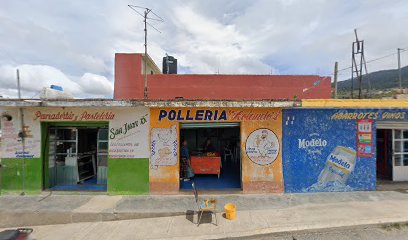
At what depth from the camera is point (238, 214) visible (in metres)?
6.50

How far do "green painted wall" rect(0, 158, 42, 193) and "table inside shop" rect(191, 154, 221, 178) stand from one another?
18.2ft

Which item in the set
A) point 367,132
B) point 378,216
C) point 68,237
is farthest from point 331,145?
point 68,237

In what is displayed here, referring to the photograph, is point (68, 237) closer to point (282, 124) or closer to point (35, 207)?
point (35, 207)

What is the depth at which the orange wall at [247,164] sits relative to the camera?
7980mm

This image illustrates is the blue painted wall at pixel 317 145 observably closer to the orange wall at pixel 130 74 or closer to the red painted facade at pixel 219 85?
the red painted facade at pixel 219 85

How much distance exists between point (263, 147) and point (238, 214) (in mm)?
2517

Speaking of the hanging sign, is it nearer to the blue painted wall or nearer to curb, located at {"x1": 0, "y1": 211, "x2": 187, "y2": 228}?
the blue painted wall

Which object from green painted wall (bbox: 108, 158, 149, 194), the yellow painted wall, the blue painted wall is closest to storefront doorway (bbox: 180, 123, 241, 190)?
green painted wall (bbox: 108, 158, 149, 194)

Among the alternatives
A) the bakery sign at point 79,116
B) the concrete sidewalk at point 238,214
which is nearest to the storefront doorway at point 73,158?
the bakery sign at point 79,116

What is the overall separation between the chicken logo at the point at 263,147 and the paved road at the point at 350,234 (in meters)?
2.76

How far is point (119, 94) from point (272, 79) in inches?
357

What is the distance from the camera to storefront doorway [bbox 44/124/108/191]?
8.53 m

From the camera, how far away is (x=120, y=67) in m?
13.9

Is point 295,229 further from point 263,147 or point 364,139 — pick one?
point 364,139
